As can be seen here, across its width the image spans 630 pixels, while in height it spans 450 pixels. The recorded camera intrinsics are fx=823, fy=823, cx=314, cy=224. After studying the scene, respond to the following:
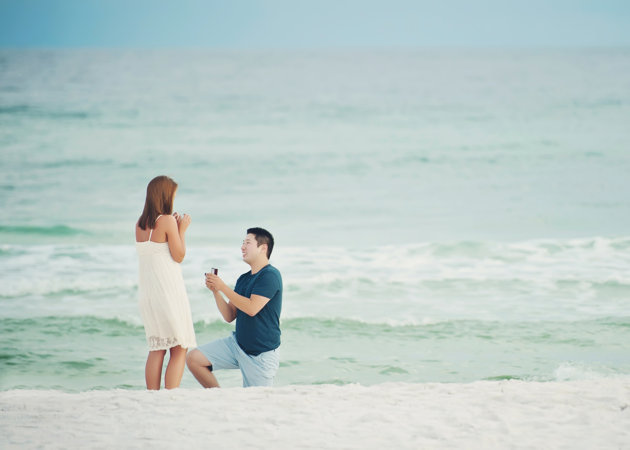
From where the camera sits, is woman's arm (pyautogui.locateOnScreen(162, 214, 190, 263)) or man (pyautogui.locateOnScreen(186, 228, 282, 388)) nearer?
woman's arm (pyautogui.locateOnScreen(162, 214, 190, 263))

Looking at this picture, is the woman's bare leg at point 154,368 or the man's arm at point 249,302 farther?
the woman's bare leg at point 154,368

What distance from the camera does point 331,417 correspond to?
4688mm

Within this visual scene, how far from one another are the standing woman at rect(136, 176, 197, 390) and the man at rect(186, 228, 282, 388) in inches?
9.3

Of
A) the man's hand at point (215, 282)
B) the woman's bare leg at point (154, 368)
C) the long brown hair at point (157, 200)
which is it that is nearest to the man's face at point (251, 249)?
the man's hand at point (215, 282)

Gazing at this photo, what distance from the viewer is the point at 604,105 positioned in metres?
40.9

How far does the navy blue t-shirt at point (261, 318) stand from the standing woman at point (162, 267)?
376 millimetres

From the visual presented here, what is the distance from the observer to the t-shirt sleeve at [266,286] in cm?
518

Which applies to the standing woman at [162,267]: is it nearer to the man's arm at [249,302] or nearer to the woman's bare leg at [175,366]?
the woman's bare leg at [175,366]

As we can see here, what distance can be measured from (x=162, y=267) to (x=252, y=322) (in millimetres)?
681

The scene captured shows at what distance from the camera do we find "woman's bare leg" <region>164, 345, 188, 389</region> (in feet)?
17.4

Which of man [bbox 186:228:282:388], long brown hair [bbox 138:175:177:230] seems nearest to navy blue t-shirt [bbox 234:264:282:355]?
man [bbox 186:228:282:388]

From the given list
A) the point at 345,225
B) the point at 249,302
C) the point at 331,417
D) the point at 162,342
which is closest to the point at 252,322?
the point at 249,302

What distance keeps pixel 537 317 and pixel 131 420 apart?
229 inches

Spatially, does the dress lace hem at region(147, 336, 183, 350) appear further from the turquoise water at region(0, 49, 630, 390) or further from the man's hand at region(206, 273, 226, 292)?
the turquoise water at region(0, 49, 630, 390)
